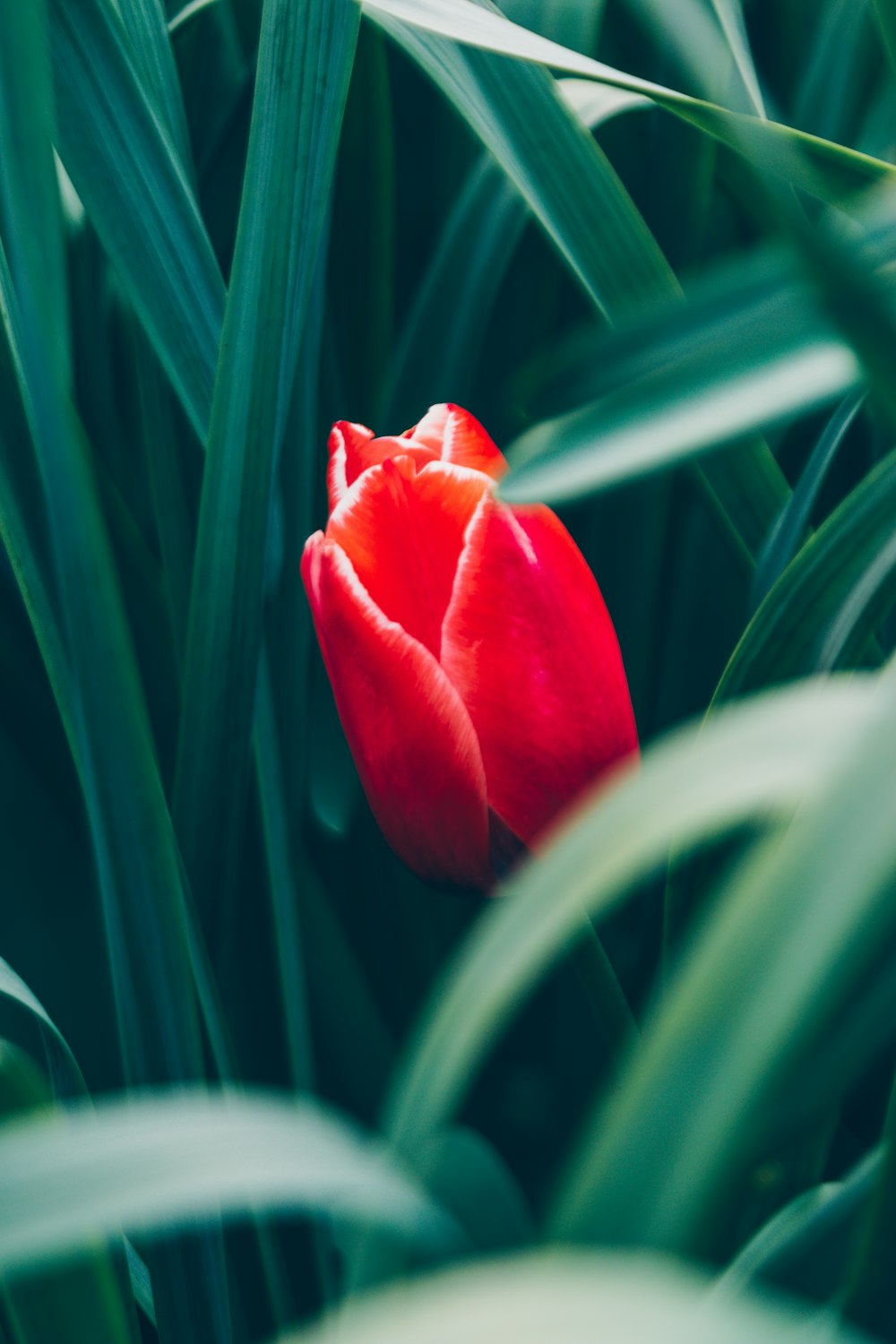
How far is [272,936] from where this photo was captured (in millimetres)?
402

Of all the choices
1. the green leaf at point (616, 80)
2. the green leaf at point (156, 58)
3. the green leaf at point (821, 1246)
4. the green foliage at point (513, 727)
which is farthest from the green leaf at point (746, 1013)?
the green leaf at point (156, 58)

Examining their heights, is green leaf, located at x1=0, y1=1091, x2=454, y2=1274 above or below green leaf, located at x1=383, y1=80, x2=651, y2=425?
below

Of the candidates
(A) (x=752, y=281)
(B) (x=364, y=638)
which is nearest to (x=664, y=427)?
(A) (x=752, y=281)

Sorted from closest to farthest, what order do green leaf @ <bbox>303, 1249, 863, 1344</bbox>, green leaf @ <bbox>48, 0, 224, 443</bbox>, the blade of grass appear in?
green leaf @ <bbox>303, 1249, 863, 1344</bbox>, the blade of grass, green leaf @ <bbox>48, 0, 224, 443</bbox>

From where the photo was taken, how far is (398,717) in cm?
30

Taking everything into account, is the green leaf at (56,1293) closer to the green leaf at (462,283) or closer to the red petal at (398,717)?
the red petal at (398,717)

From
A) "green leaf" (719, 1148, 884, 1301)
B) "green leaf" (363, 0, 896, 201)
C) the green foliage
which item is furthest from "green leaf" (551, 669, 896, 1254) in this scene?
"green leaf" (363, 0, 896, 201)

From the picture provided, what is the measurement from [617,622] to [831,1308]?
1.10 feet

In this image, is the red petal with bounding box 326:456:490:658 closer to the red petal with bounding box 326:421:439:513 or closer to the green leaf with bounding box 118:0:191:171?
the red petal with bounding box 326:421:439:513

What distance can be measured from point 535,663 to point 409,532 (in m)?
0.07

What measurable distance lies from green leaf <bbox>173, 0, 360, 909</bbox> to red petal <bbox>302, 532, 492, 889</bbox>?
25 millimetres

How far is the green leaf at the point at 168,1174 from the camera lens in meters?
0.14

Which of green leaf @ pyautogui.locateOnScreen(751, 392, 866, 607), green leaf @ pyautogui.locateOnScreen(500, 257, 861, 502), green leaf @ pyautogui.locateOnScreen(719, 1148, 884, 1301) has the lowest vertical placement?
green leaf @ pyautogui.locateOnScreen(719, 1148, 884, 1301)

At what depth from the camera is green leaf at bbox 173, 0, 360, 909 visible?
1.00 feet
